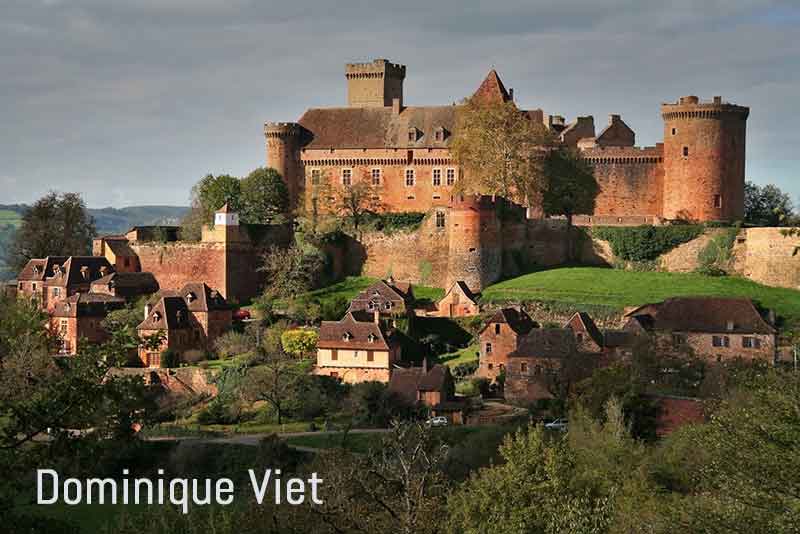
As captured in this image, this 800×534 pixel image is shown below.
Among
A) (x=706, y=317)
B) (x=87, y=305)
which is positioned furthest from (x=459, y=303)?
(x=87, y=305)

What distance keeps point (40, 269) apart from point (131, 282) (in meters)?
5.07

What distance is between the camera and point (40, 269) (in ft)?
187

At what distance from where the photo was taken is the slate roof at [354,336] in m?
45.5

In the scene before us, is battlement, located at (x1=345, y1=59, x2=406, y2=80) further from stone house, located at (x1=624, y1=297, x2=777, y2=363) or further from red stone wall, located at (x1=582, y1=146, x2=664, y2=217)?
stone house, located at (x1=624, y1=297, x2=777, y2=363)

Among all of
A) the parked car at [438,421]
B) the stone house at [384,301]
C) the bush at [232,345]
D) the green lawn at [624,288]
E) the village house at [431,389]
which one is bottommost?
the parked car at [438,421]

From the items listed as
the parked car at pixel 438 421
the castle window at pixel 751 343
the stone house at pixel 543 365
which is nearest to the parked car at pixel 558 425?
the stone house at pixel 543 365

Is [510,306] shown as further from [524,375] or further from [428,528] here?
[428,528]

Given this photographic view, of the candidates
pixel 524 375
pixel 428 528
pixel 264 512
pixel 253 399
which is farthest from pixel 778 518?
pixel 253 399

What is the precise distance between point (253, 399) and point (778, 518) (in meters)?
30.4

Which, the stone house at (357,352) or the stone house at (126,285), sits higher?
the stone house at (126,285)

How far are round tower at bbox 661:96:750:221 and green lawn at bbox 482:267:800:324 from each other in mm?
4542

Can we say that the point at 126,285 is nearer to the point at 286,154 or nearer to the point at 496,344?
the point at 286,154

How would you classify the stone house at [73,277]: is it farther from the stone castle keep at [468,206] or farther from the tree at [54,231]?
the tree at [54,231]

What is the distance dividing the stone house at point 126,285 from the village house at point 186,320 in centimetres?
251
